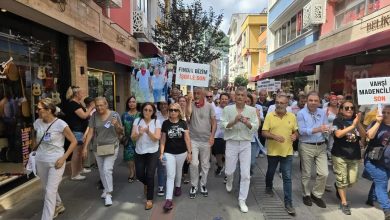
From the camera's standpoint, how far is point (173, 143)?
537 cm

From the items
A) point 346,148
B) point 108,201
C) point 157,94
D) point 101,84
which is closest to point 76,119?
point 157,94

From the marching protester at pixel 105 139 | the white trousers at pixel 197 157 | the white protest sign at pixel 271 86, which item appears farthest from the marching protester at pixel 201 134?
the white protest sign at pixel 271 86

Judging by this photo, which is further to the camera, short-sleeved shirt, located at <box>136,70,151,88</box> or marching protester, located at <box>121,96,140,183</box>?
short-sleeved shirt, located at <box>136,70,151,88</box>

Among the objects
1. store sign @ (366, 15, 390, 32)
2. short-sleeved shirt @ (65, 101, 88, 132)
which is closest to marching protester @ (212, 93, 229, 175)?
short-sleeved shirt @ (65, 101, 88, 132)

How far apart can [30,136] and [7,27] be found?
2.16 metres

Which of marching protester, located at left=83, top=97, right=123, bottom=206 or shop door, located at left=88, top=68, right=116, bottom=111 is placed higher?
shop door, located at left=88, top=68, right=116, bottom=111

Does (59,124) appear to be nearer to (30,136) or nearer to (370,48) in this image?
(30,136)

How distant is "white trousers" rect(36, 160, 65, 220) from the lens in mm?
4414

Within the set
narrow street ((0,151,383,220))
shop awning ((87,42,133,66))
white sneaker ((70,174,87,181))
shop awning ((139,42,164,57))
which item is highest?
shop awning ((139,42,164,57))

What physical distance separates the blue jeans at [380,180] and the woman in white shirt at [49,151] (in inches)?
171

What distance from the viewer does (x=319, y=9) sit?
1560cm

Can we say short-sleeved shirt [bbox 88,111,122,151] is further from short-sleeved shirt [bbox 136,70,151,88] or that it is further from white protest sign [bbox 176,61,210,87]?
white protest sign [bbox 176,61,210,87]

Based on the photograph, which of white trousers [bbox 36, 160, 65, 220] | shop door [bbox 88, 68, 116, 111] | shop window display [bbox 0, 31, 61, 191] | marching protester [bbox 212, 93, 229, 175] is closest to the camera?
white trousers [bbox 36, 160, 65, 220]

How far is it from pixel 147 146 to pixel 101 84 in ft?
25.1
